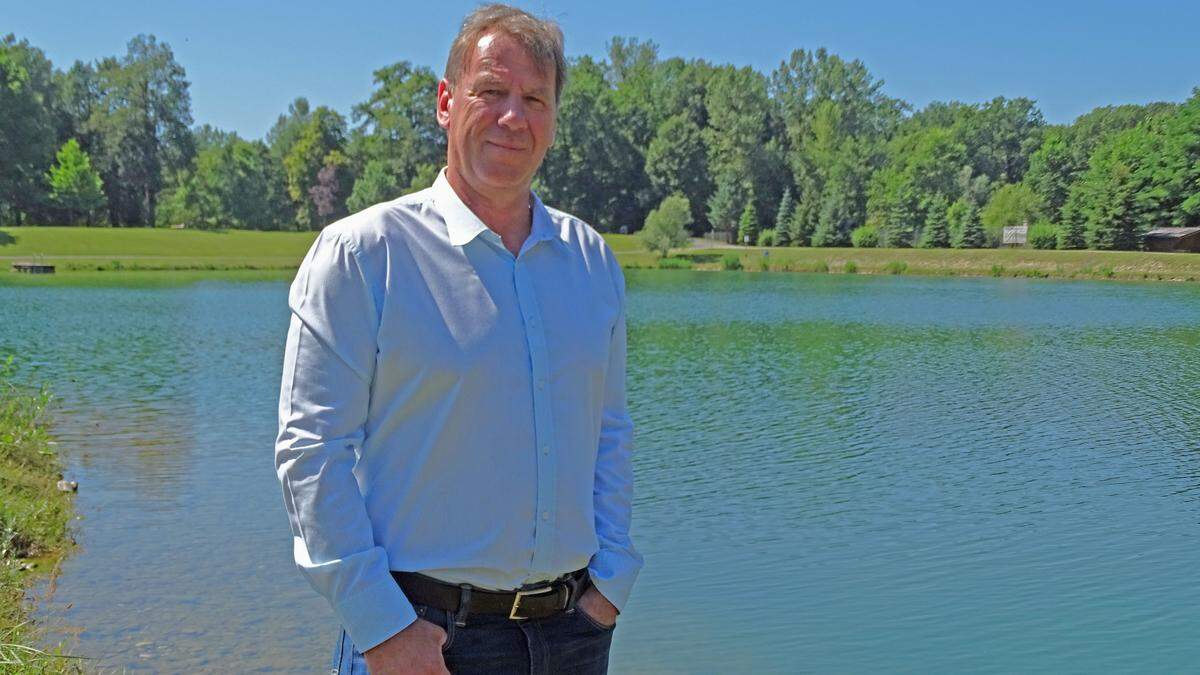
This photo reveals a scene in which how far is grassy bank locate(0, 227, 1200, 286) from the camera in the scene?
55.1 metres

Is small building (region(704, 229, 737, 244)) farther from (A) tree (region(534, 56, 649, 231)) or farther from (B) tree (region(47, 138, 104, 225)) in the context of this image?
(B) tree (region(47, 138, 104, 225))

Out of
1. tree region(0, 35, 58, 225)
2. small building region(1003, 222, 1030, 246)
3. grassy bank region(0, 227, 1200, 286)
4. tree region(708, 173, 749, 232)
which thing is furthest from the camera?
tree region(708, 173, 749, 232)

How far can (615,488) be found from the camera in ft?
9.09

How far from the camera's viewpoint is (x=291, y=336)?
2.35m

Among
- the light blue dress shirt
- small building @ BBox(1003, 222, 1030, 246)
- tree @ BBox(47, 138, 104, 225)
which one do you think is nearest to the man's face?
the light blue dress shirt

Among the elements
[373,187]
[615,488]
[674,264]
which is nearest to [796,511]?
[615,488]

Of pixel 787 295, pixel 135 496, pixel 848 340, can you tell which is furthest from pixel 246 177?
pixel 135 496

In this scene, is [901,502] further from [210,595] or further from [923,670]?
[210,595]

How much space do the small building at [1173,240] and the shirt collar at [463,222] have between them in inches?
2755

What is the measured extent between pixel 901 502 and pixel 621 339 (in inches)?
362

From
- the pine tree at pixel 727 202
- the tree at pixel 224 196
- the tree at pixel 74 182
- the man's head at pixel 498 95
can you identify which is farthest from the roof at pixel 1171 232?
the man's head at pixel 498 95

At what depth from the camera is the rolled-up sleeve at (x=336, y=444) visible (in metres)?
2.27

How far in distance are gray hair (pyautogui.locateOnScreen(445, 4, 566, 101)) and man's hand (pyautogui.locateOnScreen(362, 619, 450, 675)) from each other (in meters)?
1.20

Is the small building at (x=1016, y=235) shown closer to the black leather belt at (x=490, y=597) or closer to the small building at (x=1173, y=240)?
the small building at (x=1173, y=240)
